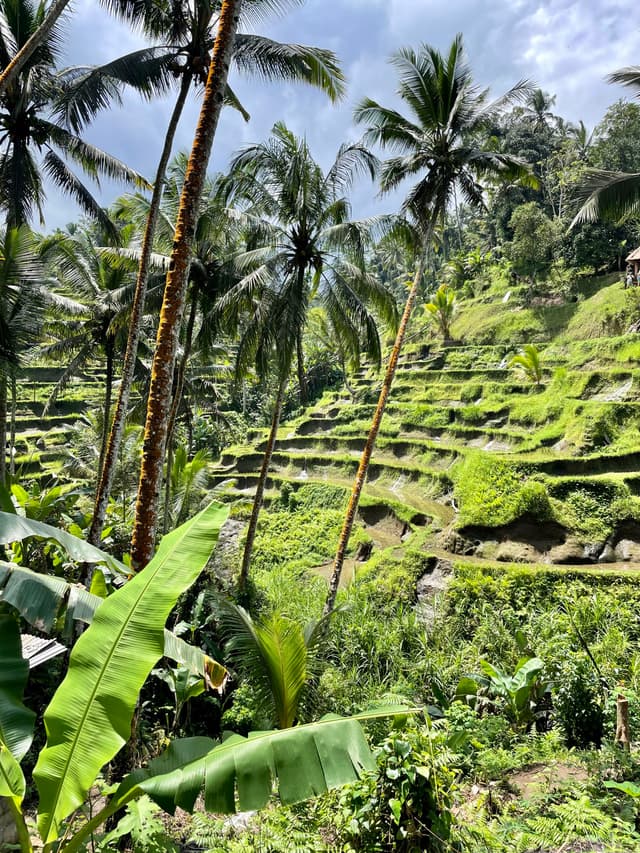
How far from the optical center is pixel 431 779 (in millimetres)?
3174

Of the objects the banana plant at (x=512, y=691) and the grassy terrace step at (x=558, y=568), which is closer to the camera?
the banana plant at (x=512, y=691)

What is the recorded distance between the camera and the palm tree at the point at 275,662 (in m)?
5.62

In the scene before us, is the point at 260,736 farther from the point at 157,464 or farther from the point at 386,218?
the point at 386,218

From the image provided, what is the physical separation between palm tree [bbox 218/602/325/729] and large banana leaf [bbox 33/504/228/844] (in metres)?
3.33

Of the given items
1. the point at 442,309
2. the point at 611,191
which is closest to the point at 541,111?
the point at 442,309

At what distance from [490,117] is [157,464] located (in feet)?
29.9

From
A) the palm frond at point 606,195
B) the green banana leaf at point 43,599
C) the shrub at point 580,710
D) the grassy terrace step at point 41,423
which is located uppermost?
the palm frond at point 606,195

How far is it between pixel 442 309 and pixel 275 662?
23.6 meters

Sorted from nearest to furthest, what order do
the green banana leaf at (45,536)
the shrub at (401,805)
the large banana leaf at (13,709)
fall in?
the large banana leaf at (13,709), the green banana leaf at (45,536), the shrub at (401,805)

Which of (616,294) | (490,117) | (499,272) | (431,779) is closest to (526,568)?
(431,779)

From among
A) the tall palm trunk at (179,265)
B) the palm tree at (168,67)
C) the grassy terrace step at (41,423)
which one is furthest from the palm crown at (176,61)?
the grassy terrace step at (41,423)

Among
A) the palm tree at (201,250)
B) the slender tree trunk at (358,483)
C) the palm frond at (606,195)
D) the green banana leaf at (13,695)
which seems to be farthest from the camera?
the palm tree at (201,250)

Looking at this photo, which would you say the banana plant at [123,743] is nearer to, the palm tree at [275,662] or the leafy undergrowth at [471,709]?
the leafy undergrowth at [471,709]

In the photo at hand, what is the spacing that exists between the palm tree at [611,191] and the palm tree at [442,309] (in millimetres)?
17019
